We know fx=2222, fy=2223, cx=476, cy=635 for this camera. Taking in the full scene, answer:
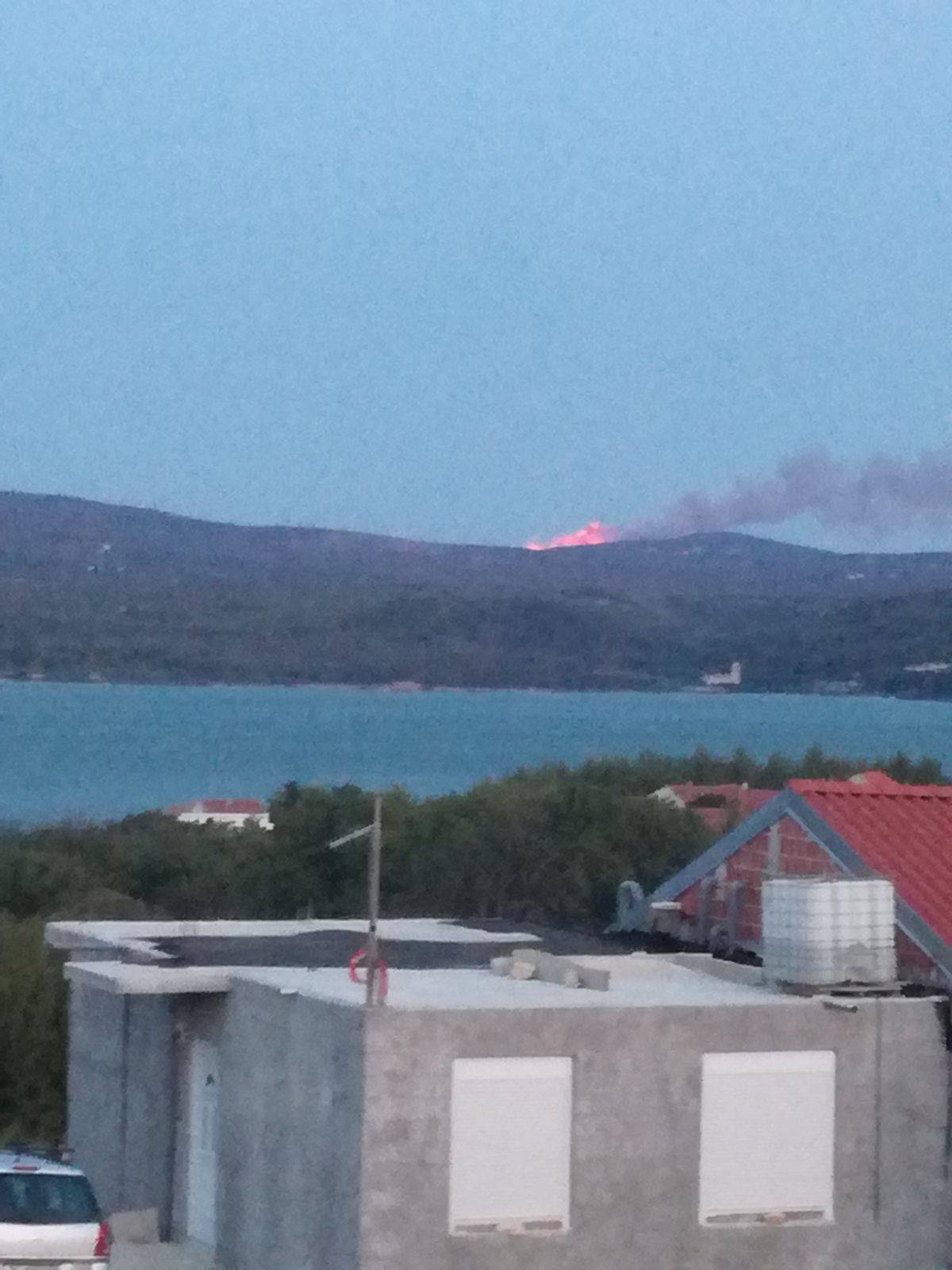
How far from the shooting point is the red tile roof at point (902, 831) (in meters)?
15.9

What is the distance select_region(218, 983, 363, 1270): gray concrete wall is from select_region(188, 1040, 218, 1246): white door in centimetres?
31

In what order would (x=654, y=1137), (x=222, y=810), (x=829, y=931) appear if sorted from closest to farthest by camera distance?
(x=654, y=1137) < (x=829, y=931) < (x=222, y=810)

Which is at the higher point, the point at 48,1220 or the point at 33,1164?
the point at 33,1164

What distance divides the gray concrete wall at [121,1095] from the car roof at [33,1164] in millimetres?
2378

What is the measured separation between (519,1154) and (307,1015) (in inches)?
62.5

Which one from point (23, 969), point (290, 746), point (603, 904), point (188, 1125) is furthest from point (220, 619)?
point (188, 1125)

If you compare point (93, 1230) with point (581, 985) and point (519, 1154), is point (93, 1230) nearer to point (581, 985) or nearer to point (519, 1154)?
point (519, 1154)

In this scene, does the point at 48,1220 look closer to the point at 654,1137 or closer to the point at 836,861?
the point at 654,1137

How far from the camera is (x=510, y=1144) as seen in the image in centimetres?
1366

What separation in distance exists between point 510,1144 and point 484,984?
1.72 metres

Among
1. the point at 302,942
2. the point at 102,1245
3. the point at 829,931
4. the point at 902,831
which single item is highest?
the point at 902,831

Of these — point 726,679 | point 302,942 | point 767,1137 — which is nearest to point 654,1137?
point 767,1137

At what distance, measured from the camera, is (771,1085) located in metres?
14.3

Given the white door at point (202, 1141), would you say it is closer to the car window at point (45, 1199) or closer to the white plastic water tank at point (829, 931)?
the car window at point (45, 1199)
